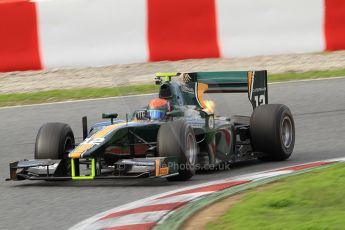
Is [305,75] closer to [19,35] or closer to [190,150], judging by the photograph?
[19,35]

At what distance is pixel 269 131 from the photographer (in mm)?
9273

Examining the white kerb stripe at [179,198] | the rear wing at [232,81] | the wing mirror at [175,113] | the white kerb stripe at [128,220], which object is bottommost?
the white kerb stripe at [128,220]

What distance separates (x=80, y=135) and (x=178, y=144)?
346 cm

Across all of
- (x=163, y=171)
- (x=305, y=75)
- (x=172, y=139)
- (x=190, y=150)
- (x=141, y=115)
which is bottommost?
(x=163, y=171)

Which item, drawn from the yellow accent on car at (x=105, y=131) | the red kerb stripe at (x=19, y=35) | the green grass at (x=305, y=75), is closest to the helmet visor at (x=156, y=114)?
the yellow accent on car at (x=105, y=131)

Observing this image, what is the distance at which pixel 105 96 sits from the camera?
13695 millimetres

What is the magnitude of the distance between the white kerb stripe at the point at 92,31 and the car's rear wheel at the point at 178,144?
640 centimetres

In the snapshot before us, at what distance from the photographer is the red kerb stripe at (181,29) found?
14453 millimetres

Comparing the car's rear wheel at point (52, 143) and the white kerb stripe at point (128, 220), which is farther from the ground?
the car's rear wheel at point (52, 143)

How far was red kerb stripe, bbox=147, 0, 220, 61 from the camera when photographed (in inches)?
569

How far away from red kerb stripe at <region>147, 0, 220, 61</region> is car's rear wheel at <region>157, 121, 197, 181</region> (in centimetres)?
628

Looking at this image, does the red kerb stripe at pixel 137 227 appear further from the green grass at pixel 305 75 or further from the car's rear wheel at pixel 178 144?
the green grass at pixel 305 75

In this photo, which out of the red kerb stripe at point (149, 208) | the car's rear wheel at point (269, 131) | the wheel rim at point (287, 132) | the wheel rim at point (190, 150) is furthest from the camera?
the wheel rim at point (287, 132)

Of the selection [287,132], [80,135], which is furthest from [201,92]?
[80,135]
